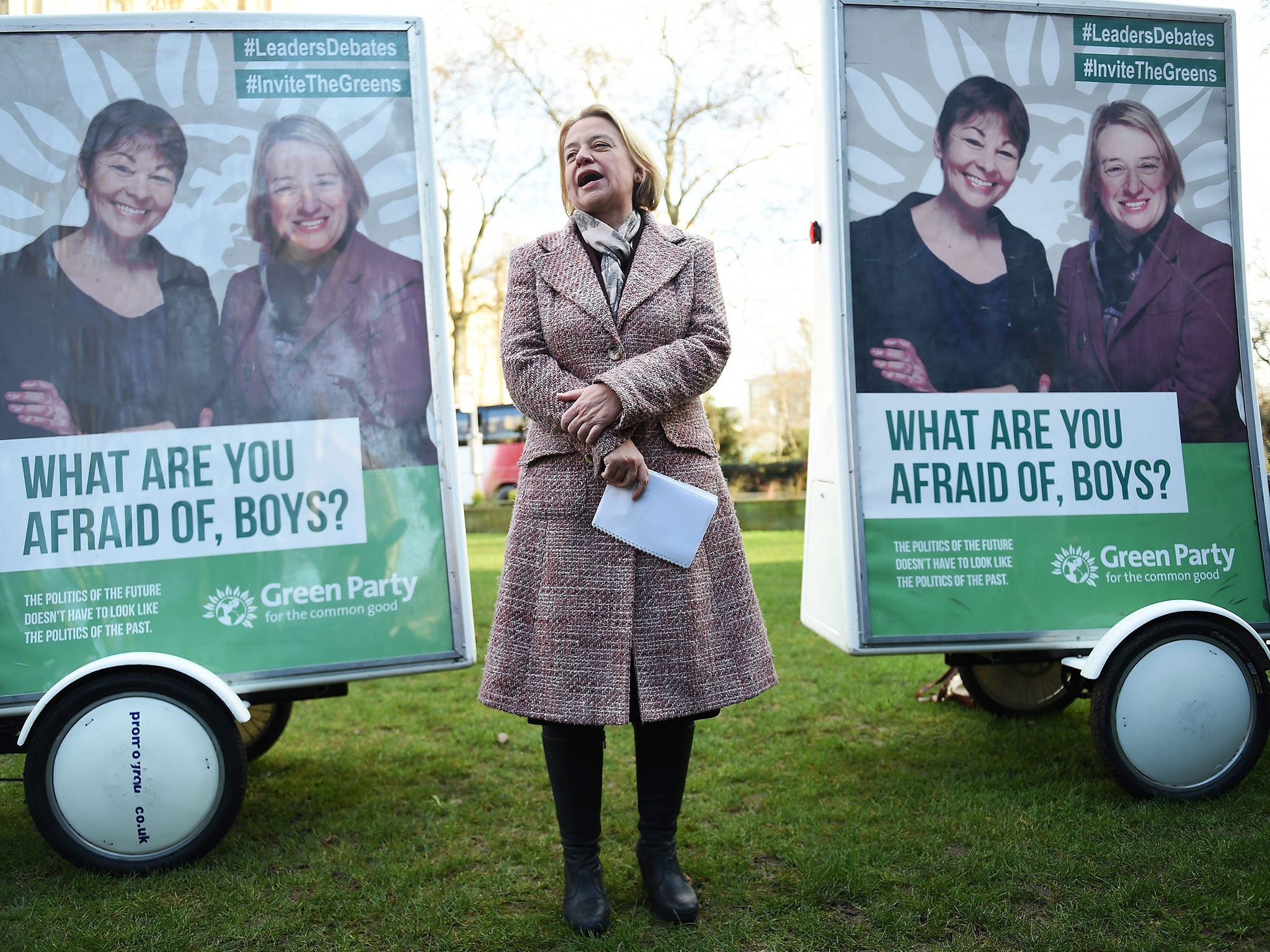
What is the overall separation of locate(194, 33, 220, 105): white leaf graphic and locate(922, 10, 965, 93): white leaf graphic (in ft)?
7.99

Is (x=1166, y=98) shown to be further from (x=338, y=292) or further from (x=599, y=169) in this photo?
(x=338, y=292)

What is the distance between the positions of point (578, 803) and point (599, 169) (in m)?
1.71

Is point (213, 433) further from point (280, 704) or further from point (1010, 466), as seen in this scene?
point (1010, 466)

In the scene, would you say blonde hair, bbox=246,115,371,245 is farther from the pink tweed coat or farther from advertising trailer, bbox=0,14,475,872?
the pink tweed coat

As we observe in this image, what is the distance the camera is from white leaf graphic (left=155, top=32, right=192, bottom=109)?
312cm

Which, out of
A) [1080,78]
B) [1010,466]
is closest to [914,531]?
[1010,466]

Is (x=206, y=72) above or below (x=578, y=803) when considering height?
above

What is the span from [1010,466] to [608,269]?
1.69 metres

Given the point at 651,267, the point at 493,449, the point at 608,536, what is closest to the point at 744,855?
the point at 608,536

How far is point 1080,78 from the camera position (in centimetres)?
343

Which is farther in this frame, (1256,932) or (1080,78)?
(1080,78)

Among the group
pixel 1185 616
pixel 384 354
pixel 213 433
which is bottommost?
pixel 1185 616

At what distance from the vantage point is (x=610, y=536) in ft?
7.97

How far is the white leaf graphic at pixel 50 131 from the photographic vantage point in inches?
121
